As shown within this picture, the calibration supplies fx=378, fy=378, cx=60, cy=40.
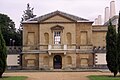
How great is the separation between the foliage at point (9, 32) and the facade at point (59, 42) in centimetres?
2256

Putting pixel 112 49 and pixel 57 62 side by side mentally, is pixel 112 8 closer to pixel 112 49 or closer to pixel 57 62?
Result: pixel 57 62

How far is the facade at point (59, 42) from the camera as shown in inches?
2454

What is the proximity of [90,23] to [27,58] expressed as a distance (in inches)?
473

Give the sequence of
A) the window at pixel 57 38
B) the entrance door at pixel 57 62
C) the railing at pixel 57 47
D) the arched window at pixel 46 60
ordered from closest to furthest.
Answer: the railing at pixel 57 47
the arched window at pixel 46 60
the window at pixel 57 38
the entrance door at pixel 57 62

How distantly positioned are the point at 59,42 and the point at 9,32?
32.4 meters

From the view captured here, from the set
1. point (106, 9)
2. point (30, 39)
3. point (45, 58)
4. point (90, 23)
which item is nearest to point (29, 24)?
point (30, 39)

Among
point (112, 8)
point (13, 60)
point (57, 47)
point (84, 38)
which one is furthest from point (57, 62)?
point (112, 8)

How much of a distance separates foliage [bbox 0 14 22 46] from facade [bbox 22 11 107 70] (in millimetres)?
22555

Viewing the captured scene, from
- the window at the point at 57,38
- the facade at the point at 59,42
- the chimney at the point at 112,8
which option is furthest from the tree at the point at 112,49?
the chimney at the point at 112,8

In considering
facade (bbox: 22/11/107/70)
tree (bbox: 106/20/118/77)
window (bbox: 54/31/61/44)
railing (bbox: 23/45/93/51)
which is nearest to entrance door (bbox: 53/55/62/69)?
facade (bbox: 22/11/107/70)

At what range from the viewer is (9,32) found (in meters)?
92.6

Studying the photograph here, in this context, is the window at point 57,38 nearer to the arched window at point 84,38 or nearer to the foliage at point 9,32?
the arched window at point 84,38

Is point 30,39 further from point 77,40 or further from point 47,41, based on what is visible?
point 77,40

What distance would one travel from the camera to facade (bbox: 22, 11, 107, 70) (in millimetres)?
62344
